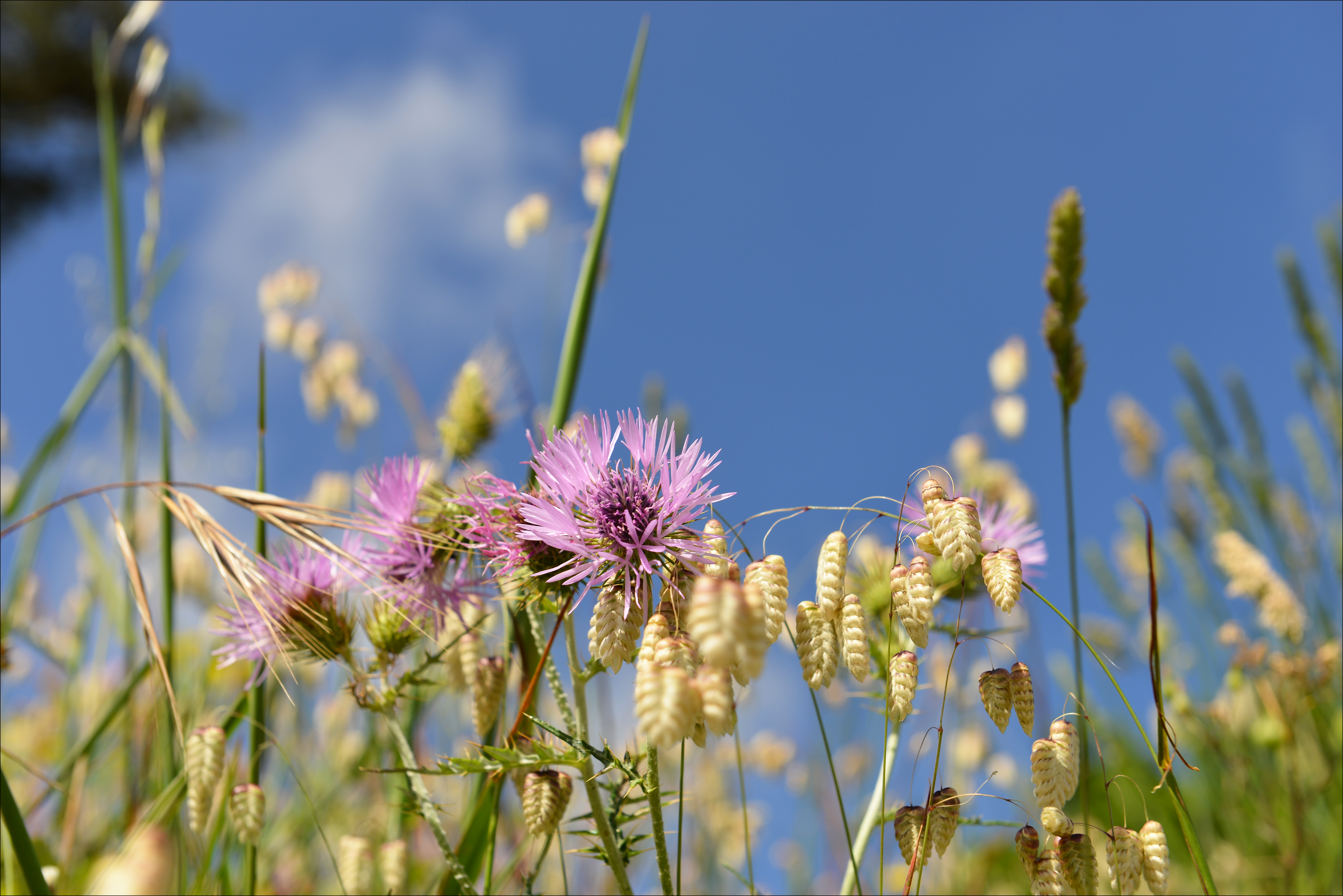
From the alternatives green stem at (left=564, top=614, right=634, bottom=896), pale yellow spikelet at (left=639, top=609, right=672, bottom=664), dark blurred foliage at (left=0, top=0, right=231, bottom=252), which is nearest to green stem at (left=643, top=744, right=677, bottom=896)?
green stem at (left=564, top=614, right=634, bottom=896)

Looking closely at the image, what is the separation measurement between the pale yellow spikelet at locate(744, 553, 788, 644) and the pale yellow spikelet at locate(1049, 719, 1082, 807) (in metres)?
0.28

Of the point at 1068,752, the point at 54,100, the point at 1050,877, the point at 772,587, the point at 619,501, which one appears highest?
the point at 54,100

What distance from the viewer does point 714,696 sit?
549 mm

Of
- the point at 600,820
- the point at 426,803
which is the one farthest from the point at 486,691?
the point at 600,820

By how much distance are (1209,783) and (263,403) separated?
3360mm

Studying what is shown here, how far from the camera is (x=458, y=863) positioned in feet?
2.83

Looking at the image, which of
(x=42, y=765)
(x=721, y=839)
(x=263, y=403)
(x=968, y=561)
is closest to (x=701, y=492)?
(x=968, y=561)

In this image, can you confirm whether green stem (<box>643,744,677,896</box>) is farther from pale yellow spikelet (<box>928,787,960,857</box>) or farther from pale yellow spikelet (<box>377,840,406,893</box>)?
pale yellow spikelet (<box>377,840,406,893</box>)

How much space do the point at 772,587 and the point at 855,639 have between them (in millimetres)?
99

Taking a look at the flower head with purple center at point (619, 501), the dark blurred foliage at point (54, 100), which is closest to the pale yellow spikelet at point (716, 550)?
the flower head with purple center at point (619, 501)

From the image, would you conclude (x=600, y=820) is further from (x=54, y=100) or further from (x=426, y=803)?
(x=54, y=100)

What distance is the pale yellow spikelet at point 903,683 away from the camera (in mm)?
734

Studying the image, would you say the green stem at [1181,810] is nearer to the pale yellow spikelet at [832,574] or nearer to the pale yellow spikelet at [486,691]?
the pale yellow spikelet at [832,574]

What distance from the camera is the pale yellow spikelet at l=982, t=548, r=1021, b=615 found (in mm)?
708
